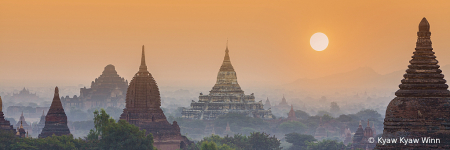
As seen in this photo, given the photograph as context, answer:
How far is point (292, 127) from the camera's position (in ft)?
523

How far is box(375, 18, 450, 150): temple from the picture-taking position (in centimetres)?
3822

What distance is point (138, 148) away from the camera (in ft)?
213

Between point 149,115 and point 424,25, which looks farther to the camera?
point 149,115

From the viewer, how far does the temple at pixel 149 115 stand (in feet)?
252

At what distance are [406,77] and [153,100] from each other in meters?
41.1

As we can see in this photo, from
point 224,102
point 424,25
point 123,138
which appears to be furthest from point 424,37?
point 224,102

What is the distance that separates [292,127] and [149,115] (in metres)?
83.0

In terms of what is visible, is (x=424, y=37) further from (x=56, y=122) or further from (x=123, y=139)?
(x=56, y=122)

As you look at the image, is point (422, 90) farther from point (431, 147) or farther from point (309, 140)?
point (309, 140)

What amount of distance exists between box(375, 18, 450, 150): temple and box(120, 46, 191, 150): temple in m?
38.4

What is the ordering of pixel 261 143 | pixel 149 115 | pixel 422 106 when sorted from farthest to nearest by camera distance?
pixel 261 143 < pixel 149 115 < pixel 422 106

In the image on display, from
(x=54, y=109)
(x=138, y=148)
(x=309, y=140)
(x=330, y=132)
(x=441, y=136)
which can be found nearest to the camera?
(x=441, y=136)

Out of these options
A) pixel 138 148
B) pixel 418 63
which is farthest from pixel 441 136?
pixel 138 148

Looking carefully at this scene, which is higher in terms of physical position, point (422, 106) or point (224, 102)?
point (224, 102)
